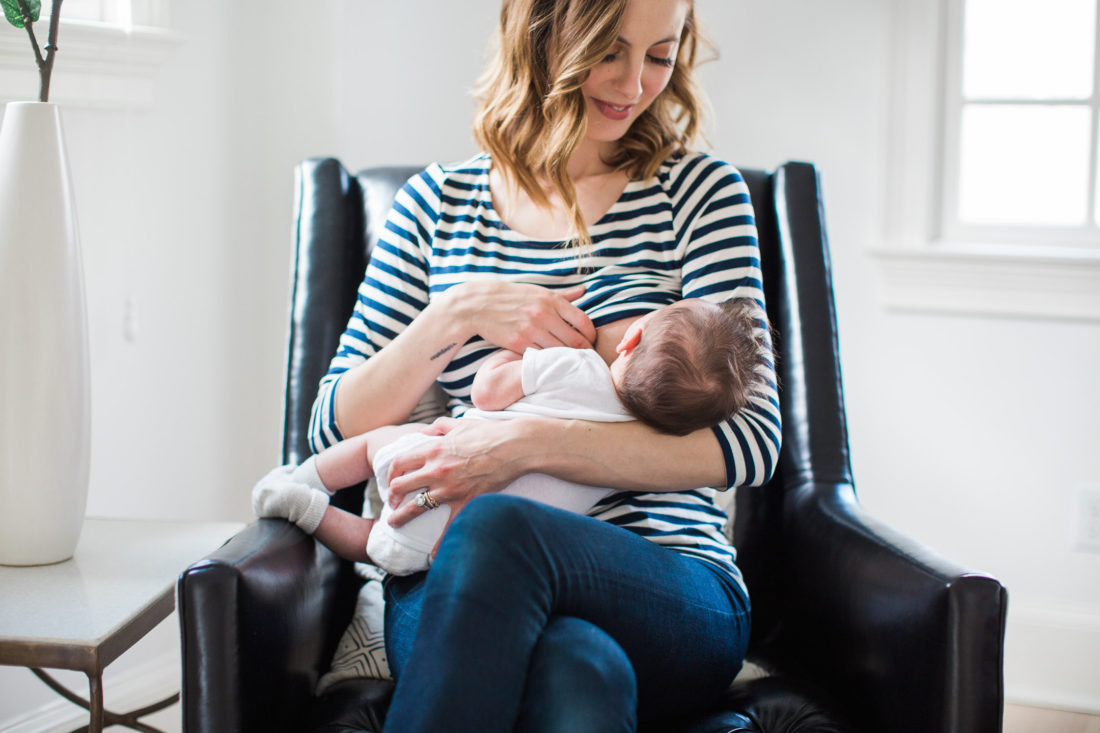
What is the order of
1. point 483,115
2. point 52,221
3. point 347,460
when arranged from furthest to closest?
point 483,115 → point 347,460 → point 52,221

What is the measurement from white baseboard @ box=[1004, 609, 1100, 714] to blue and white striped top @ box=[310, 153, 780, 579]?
1.23 meters

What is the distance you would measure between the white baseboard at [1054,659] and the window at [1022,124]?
0.84m

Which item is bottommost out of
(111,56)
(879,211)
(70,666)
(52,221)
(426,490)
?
(70,666)

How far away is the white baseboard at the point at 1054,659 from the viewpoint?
2.12 metres

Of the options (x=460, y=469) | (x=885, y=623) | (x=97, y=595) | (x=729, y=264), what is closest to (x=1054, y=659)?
(x=885, y=623)

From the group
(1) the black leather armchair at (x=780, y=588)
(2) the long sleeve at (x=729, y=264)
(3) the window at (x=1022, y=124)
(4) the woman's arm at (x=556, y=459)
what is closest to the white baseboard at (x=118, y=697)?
(1) the black leather armchair at (x=780, y=588)

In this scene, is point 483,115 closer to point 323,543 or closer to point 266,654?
point 323,543

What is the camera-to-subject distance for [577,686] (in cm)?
89

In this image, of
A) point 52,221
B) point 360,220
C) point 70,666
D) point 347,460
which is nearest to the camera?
point 70,666

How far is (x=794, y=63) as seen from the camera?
2.04 metres

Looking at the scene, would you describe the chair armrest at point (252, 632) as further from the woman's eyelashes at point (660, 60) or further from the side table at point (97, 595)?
the woman's eyelashes at point (660, 60)

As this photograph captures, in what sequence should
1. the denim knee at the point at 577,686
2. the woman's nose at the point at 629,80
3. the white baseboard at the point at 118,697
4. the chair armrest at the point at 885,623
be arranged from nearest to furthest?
the denim knee at the point at 577,686 < the chair armrest at the point at 885,623 < the woman's nose at the point at 629,80 < the white baseboard at the point at 118,697

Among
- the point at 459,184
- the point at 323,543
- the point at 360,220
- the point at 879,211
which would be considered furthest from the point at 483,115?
the point at 879,211

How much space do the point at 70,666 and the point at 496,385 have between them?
58 cm
